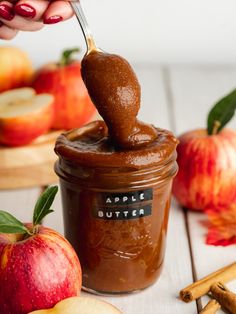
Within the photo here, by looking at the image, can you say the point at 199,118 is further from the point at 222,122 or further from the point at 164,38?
the point at 164,38

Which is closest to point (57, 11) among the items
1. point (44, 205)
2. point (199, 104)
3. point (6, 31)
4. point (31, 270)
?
point (6, 31)

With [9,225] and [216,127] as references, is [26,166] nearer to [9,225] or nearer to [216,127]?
[216,127]

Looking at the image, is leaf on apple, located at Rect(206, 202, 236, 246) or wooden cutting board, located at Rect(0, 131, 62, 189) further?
wooden cutting board, located at Rect(0, 131, 62, 189)

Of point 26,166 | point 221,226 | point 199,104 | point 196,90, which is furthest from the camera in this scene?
point 196,90

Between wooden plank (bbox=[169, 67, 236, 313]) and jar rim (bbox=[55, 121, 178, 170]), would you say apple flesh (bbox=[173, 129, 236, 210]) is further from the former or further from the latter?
jar rim (bbox=[55, 121, 178, 170])

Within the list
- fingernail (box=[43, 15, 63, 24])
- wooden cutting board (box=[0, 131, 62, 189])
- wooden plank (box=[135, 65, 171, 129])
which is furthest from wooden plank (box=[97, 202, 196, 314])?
wooden plank (box=[135, 65, 171, 129])

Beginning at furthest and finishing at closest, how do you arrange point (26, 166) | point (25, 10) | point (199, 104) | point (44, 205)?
point (199, 104) < point (26, 166) < point (25, 10) < point (44, 205)
